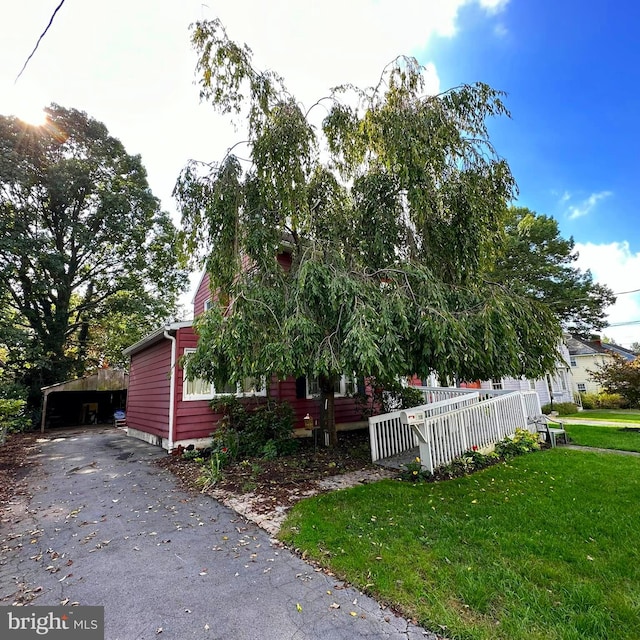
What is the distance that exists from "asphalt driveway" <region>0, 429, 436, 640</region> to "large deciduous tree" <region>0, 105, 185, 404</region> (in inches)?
508

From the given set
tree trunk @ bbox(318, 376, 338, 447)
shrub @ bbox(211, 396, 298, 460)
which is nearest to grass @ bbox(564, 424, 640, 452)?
tree trunk @ bbox(318, 376, 338, 447)

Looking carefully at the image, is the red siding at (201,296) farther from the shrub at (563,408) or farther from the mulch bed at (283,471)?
the shrub at (563,408)

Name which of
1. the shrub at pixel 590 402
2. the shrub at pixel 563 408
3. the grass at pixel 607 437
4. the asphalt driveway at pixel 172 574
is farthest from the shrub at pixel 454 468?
the shrub at pixel 590 402

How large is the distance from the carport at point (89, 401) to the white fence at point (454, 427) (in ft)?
45.7

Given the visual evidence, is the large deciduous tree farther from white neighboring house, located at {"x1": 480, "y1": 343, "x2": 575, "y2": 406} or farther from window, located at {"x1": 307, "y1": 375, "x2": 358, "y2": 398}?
white neighboring house, located at {"x1": 480, "y1": 343, "x2": 575, "y2": 406}

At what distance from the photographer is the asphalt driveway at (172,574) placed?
8.20ft

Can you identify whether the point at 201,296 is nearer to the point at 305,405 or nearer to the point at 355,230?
the point at 305,405

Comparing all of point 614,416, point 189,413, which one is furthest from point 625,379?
point 189,413

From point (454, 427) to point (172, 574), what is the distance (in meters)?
5.27

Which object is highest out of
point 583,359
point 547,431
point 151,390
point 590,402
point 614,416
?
point 583,359

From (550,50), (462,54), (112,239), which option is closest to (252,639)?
(462,54)

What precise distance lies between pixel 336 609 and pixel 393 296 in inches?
151

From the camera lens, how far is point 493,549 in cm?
339

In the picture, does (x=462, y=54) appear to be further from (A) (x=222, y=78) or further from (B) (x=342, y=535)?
(B) (x=342, y=535)
